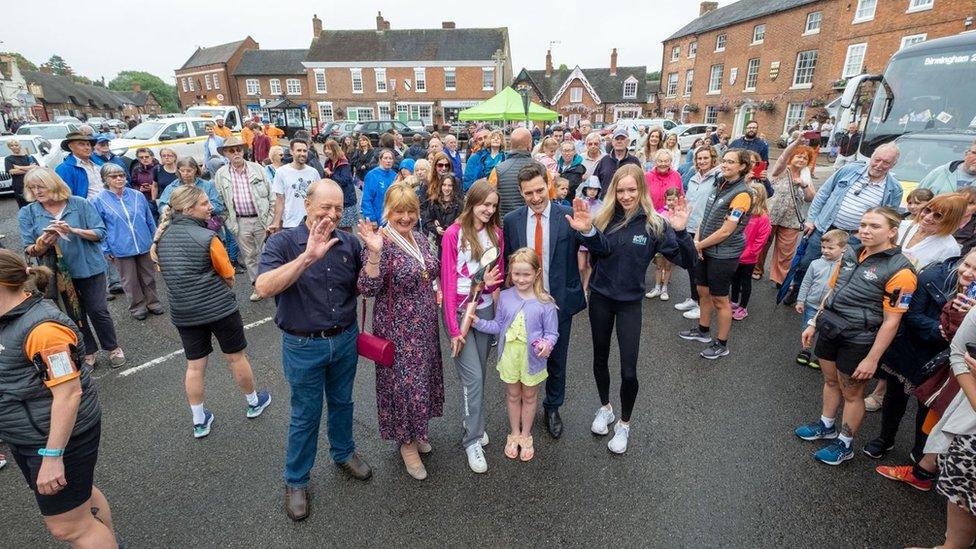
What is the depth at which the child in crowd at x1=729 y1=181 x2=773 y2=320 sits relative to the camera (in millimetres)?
5277

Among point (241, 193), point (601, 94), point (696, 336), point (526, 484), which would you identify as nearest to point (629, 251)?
point (526, 484)

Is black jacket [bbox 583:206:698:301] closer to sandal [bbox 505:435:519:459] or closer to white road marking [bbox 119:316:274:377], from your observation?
sandal [bbox 505:435:519:459]

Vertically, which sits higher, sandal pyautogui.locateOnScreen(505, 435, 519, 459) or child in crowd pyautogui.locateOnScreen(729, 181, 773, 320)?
child in crowd pyautogui.locateOnScreen(729, 181, 773, 320)

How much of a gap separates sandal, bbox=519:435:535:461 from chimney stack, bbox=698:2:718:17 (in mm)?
43992

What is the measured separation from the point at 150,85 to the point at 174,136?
5048 inches

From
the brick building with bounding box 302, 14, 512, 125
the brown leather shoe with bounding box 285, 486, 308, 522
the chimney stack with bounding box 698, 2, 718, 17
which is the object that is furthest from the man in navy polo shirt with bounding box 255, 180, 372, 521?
the chimney stack with bounding box 698, 2, 718, 17

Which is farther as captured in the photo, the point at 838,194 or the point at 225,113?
the point at 225,113

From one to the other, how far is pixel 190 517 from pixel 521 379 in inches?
87.9

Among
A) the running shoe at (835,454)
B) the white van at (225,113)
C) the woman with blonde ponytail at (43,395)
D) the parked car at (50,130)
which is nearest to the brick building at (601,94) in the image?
the white van at (225,113)

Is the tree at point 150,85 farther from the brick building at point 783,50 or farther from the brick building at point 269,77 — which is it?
the brick building at point 783,50

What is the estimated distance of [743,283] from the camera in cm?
562

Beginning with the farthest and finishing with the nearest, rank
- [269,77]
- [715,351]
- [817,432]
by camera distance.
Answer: [269,77] → [715,351] → [817,432]

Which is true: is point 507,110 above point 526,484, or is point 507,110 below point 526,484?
above

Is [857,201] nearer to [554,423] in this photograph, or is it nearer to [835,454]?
[835,454]
